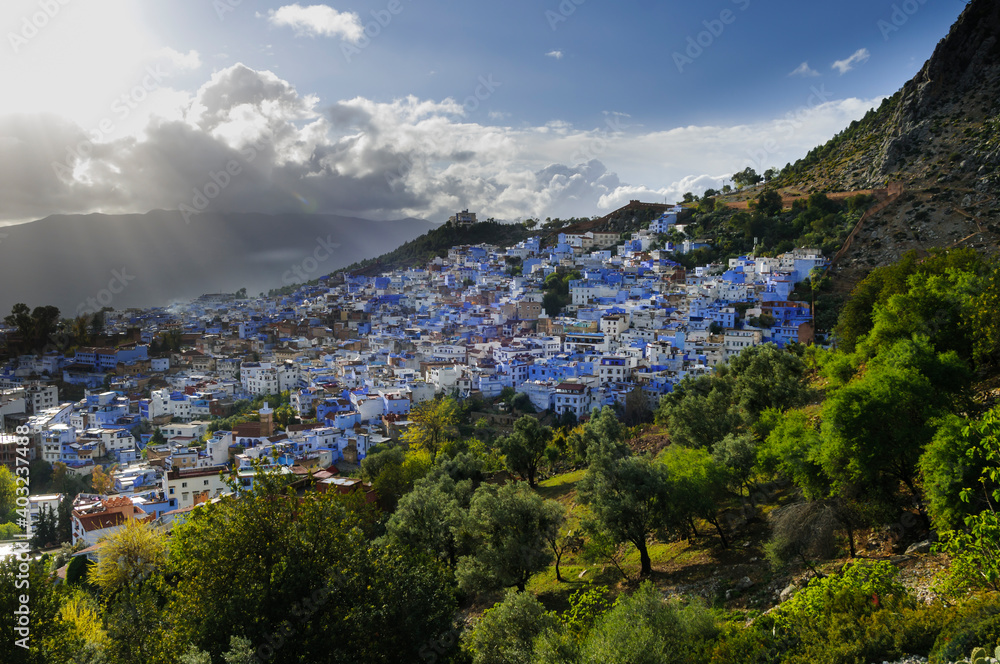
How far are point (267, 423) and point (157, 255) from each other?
67.3 m

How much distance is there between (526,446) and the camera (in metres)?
22.5

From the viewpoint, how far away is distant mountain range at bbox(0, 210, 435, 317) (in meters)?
66.9

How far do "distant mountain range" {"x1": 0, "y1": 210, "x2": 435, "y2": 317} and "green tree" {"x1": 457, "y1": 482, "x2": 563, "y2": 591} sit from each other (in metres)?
47.5

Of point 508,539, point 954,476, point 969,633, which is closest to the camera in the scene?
point 969,633

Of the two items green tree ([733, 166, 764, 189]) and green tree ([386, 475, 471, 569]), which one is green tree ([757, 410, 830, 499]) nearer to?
green tree ([386, 475, 471, 569])

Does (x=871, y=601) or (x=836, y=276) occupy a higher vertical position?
(x=836, y=276)

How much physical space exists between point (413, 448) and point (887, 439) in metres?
21.1

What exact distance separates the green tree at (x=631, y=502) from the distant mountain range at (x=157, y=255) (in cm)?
4913

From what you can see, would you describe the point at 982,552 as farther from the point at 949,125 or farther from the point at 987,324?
the point at 949,125

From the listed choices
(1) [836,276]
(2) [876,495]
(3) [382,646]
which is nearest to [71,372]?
(3) [382,646]

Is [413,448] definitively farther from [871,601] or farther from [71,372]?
[71,372]

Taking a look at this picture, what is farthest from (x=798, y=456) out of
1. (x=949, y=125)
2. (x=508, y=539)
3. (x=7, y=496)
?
(x=949, y=125)

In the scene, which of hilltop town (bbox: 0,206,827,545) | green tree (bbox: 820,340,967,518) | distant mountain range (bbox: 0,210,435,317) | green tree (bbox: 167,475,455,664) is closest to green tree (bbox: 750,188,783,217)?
hilltop town (bbox: 0,206,827,545)

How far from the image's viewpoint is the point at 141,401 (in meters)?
40.8
